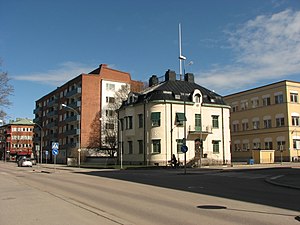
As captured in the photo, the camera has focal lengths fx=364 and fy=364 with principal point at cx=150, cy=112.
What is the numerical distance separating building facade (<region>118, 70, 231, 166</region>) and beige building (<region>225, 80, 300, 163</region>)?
31.1 ft

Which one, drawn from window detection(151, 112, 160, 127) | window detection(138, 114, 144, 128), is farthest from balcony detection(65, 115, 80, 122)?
window detection(151, 112, 160, 127)

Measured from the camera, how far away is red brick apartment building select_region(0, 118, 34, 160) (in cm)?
→ 13188

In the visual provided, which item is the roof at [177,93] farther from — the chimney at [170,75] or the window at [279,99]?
the window at [279,99]

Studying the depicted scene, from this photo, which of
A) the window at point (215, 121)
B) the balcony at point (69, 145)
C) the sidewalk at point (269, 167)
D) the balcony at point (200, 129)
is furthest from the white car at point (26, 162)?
the window at point (215, 121)

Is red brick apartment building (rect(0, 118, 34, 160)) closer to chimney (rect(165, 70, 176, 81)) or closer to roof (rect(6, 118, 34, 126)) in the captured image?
roof (rect(6, 118, 34, 126))

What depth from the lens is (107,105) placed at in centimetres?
7750

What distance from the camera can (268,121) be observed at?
6931 centimetres

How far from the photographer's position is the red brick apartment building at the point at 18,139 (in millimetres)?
131875

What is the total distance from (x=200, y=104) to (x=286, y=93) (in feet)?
69.8

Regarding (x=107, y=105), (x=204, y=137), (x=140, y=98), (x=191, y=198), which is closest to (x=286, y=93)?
(x=204, y=137)

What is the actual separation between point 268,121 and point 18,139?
9698cm

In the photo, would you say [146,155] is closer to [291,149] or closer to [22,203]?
[291,149]

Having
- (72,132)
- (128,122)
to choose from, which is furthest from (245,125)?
(72,132)

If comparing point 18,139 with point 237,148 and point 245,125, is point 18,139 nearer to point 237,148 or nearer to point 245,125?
point 237,148
